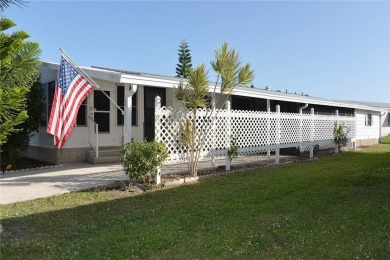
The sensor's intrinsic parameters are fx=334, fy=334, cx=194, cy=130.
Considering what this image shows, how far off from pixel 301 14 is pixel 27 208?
10.5m

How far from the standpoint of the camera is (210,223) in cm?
490

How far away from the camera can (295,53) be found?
16203 mm

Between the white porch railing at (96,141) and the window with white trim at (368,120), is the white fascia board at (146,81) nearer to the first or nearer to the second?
the white porch railing at (96,141)

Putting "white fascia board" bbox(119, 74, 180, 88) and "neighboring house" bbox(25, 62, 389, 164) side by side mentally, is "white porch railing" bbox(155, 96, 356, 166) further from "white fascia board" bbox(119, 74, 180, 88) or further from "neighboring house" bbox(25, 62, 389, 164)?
"neighboring house" bbox(25, 62, 389, 164)

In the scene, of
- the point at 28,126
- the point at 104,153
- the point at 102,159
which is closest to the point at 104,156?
the point at 104,153

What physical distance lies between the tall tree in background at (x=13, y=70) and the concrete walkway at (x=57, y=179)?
491cm

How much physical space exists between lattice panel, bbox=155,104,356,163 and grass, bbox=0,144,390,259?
5.35ft

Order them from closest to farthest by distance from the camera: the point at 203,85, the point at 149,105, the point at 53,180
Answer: the point at 53,180, the point at 203,85, the point at 149,105

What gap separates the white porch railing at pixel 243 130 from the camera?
859 centimetres

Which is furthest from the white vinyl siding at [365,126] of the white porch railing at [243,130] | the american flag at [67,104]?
the american flag at [67,104]

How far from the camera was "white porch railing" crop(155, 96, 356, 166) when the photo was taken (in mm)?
8594

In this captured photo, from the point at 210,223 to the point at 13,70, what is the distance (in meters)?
3.50

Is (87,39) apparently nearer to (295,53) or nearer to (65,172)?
(65,172)

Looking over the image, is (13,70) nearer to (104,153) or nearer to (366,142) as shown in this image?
(104,153)
